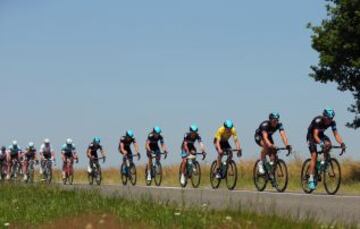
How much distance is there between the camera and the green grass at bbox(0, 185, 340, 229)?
870cm

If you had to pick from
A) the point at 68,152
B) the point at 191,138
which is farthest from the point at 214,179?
the point at 68,152

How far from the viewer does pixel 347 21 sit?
1030 inches

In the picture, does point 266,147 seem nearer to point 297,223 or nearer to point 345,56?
point 345,56

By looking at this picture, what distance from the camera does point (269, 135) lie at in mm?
20094

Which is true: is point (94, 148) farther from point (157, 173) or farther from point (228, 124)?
point (228, 124)

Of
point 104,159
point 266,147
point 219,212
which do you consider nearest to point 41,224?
point 219,212

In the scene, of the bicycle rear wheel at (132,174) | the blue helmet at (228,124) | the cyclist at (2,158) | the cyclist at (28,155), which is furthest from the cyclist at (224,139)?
the cyclist at (2,158)

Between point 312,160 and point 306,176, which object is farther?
point 306,176

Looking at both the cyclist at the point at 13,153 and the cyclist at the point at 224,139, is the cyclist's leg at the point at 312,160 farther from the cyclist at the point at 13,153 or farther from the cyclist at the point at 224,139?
the cyclist at the point at 13,153

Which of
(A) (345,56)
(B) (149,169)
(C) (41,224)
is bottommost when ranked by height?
(C) (41,224)

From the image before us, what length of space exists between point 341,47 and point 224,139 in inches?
263

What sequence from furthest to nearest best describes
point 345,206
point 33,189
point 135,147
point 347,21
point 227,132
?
1. point 135,147
2. point 347,21
3. point 227,132
4. point 33,189
5. point 345,206

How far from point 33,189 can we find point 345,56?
14237 millimetres

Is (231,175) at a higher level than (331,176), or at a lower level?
higher
